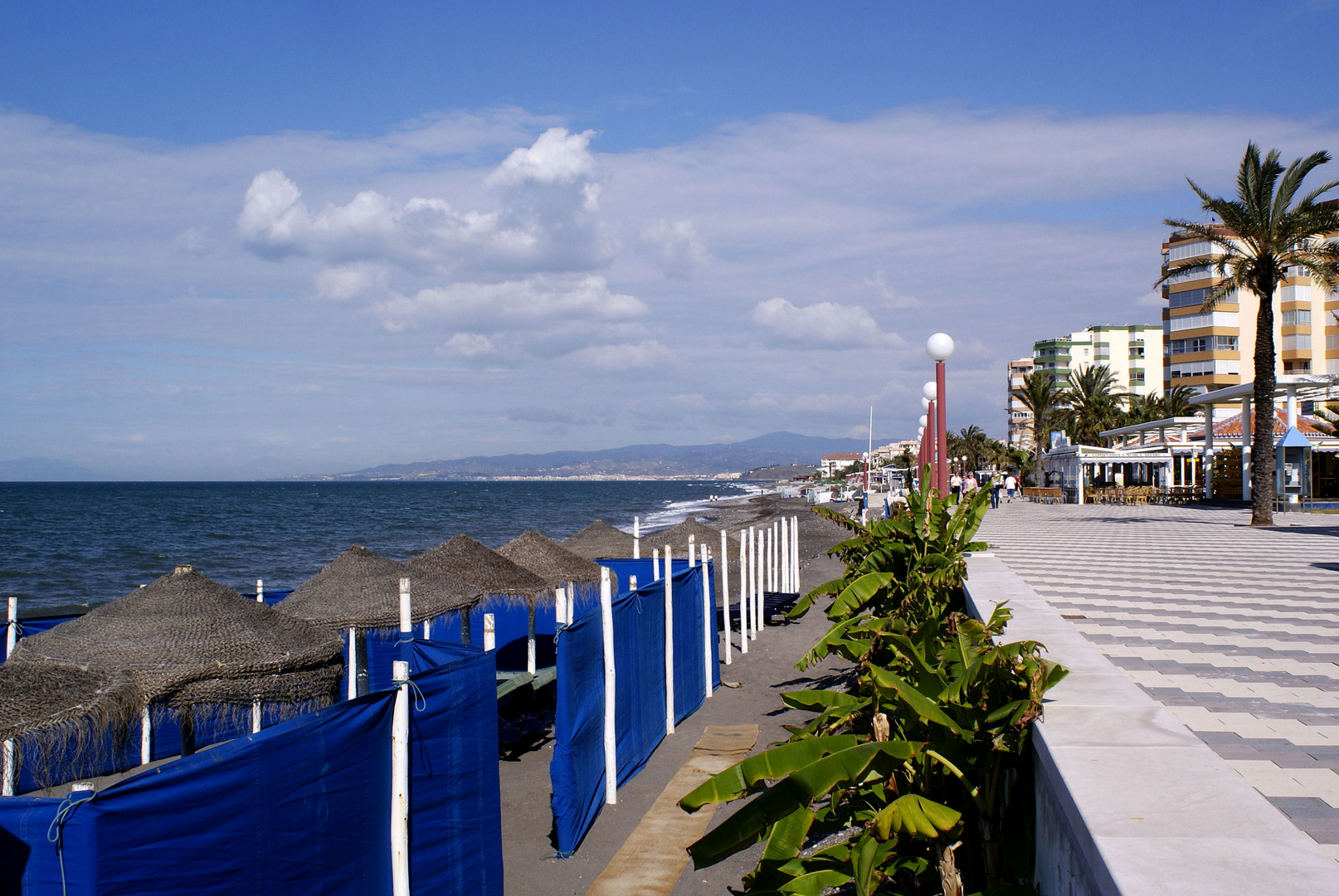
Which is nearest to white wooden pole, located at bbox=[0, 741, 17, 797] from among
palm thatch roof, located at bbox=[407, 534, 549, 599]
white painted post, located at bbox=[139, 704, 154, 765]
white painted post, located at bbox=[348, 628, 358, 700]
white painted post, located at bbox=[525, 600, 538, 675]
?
white painted post, located at bbox=[139, 704, 154, 765]

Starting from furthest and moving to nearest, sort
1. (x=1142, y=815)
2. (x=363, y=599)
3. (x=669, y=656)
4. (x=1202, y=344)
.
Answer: (x=1202, y=344)
(x=669, y=656)
(x=363, y=599)
(x=1142, y=815)

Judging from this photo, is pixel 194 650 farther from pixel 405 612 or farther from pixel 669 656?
pixel 669 656

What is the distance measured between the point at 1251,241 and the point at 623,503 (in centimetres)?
10017

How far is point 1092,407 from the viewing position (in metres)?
67.0

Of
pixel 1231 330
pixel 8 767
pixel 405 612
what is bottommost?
pixel 8 767

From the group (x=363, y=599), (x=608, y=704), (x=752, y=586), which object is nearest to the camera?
(x=608, y=704)

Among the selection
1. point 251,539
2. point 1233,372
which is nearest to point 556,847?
point 251,539

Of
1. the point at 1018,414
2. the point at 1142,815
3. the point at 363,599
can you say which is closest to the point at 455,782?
the point at 1142,815

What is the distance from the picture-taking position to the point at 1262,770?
470cm

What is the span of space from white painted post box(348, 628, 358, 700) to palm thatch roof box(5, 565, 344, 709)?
1730 mm

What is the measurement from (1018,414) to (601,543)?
411ft

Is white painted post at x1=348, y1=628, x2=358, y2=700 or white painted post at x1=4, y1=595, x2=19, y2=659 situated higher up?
white painted post at x1=4, y1=595, x2=19, y2=659

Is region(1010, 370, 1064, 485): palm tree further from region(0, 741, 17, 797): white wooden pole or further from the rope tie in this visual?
the rope tie

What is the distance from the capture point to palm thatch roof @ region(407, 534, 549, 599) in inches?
481
